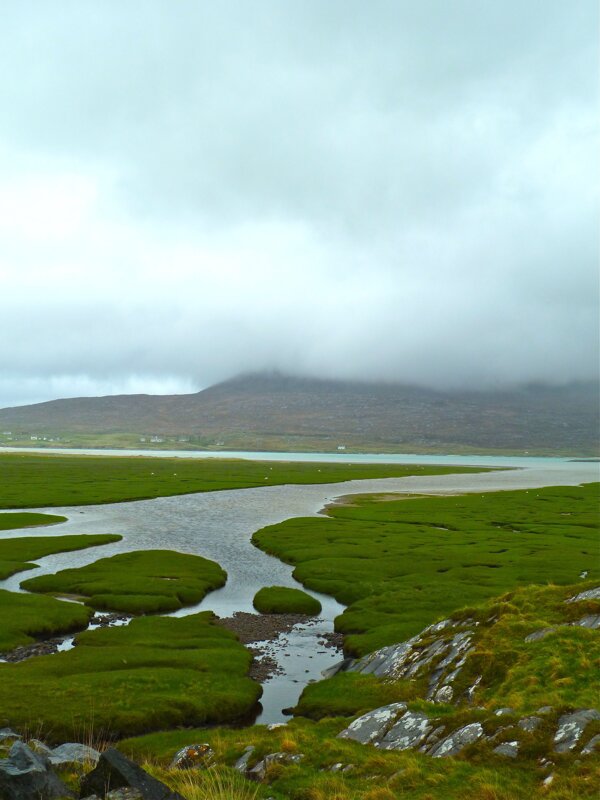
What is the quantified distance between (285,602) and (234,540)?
28720mm

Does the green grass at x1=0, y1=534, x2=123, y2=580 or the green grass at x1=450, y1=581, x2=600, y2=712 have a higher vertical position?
the green grass at x1=450, y1=581, x2=600, y2=712

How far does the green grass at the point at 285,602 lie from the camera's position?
1694 inches

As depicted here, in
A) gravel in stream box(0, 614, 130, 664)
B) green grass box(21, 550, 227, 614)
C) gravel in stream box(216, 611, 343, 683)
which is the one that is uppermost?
gravel in stream box(0, 614, 130, 664)

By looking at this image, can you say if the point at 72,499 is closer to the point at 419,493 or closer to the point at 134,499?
the point at 134,499

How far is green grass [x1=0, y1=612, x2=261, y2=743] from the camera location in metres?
24.1

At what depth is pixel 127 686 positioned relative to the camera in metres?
27.2

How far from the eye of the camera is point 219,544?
68.8 metres

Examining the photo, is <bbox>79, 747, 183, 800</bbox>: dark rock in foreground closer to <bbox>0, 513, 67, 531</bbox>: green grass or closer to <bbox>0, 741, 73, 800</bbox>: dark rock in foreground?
<bbox>0, 741, 73, 800</bbox>: dark rock in foreground

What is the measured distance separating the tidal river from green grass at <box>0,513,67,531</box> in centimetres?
229

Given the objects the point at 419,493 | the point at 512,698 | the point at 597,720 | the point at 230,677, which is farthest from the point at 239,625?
the point at 419,493

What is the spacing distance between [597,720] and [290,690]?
17781mm

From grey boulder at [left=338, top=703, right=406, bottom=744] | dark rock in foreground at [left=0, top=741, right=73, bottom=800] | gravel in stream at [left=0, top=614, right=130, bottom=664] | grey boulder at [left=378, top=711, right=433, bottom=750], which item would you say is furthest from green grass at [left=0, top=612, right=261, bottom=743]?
grey boulder at [left=378, top=711, right=433, bottom=750]

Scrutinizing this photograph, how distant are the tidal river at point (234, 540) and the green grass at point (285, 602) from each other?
0.85 meters

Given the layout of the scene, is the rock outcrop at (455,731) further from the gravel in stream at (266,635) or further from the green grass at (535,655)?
the gravel in stream at (266,635)
